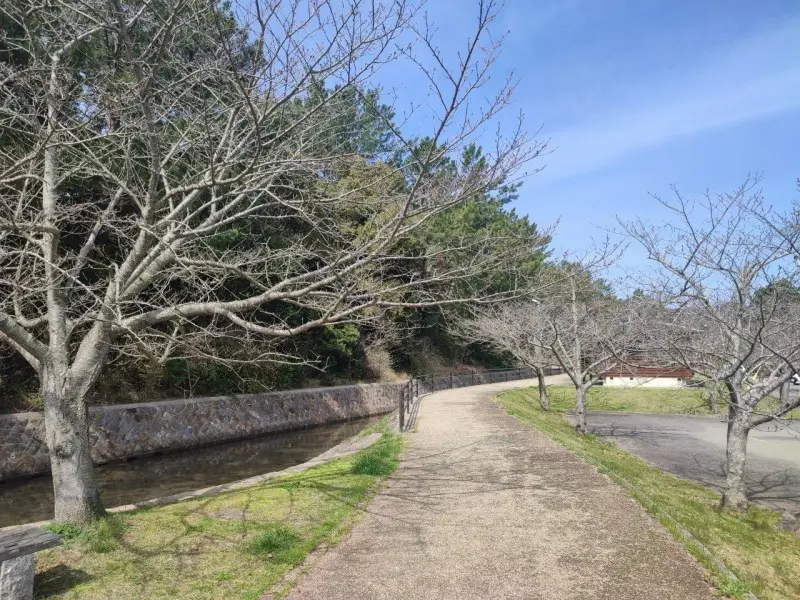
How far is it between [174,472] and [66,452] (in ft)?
21.5

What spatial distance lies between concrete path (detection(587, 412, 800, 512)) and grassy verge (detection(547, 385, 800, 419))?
6.38ft

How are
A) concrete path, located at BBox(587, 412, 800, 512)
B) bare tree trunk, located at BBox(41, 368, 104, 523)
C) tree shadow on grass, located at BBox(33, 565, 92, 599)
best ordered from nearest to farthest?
tree shadow on grass, located at BBox(33, 565, 92, 599) < bare tree trunk, located at BBox(41, 368, 104, 523) < concrete path, located at BBox(587, 412, 800, 512)

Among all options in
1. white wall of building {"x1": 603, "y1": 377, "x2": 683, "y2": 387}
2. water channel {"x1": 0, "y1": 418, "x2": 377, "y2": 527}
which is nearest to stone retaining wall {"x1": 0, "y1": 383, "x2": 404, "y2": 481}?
water channel {"x1": 0, "y1": 418, "x2": 377, "y2": 527}

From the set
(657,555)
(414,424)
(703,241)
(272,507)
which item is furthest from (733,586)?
(414,424)

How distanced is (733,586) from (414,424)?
9.61 metres

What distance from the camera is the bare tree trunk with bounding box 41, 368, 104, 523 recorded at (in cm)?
492

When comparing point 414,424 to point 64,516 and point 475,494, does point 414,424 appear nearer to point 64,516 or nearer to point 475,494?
point 475,494

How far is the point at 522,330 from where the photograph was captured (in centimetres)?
2059

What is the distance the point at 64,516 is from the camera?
16.0 ft

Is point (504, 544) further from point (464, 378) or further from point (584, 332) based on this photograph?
point (464, 378)

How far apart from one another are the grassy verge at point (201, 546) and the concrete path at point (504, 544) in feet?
1.16

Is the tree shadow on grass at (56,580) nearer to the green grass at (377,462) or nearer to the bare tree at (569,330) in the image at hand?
the green grass at (377,462)

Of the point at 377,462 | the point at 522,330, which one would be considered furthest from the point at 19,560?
the point at 522,330

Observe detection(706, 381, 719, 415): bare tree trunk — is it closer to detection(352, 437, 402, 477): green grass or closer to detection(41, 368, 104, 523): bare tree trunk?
detection(352, 437, 402, 477): green grass
